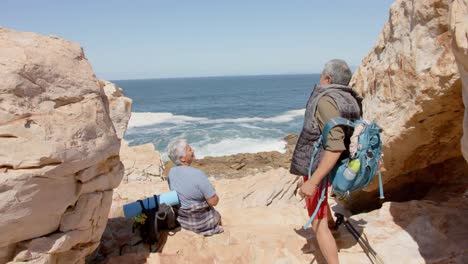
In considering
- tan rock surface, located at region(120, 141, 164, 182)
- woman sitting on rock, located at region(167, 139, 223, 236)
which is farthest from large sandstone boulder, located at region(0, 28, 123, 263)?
tan rock surface, located at region(120, 141, 164, 182)

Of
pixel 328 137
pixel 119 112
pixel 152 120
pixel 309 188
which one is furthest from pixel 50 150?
pixel 152 120

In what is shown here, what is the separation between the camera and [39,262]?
10.9 feet

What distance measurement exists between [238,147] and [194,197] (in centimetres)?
2019

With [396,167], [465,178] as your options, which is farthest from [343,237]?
[465,178]

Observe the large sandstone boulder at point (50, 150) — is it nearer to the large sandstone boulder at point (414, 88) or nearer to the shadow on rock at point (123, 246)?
the shadow on rock at point (123, 246)

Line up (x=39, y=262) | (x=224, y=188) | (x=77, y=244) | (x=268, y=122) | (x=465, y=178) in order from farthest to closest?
(x=268, y=122)
(x=224, y=188)
(x=465, y=178)
(x=77, y=244)
(x=39, y=262)

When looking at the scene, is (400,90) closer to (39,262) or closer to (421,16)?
(421,16)

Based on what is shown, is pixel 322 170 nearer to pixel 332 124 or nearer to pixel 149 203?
pixel 332 124

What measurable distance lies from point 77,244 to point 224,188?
16.2ft

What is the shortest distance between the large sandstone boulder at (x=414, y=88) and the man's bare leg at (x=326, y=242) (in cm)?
155

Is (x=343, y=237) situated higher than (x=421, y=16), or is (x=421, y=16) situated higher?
(x=421, y=16)

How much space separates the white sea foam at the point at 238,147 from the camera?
23891 millimetres

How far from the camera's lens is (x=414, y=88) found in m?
4.20

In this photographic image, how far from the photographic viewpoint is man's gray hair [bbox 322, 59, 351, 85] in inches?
148
